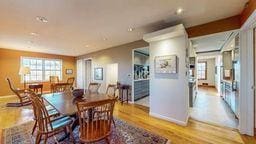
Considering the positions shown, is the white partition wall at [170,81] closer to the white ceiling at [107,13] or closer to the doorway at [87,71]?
the white ceiling at [107,13]

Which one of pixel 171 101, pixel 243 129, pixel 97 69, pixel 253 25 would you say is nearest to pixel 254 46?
pixel 253 25

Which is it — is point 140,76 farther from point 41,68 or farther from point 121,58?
point 41,68

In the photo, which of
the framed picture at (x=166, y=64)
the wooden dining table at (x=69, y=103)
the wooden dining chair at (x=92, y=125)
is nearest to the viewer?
the wooden dining chair at (x=92, y=125)

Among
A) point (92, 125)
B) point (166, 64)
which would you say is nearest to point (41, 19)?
point (92, 125)

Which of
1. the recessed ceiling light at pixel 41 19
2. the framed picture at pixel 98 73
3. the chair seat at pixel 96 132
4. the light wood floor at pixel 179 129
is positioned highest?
the recessed ceiling light at pixel 41 19

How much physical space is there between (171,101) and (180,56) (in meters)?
1.20

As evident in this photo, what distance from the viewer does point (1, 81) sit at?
260 inches

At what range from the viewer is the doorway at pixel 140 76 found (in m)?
5.68

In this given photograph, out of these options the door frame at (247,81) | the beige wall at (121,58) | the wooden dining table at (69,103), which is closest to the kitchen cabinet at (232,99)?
the door frame at (247,81)

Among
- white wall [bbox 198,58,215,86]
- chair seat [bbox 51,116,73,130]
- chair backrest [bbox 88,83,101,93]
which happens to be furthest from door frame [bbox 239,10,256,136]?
white wall [bbox 198,58,215,86]

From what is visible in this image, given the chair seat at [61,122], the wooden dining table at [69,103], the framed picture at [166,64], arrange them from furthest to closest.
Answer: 1. the framed picture at [166,64]
2. the chair seat at [61,122]
3. the wooden dining table at [69,103]

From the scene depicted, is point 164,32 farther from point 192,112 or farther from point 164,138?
point 192,112

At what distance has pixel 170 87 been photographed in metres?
3.49

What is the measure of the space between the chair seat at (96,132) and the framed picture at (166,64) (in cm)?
216
